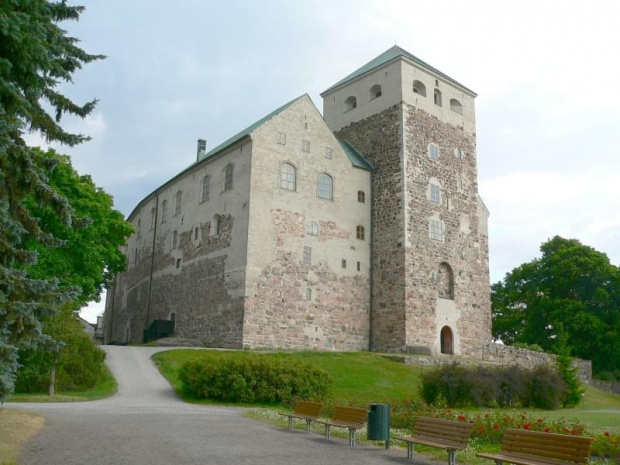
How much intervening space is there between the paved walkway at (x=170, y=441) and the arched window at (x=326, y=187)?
20208 mm

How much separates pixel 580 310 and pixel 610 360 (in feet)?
14.4

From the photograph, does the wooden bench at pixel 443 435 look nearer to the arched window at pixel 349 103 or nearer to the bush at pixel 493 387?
the bush at pixel 493 387

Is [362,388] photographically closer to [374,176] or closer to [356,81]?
[374,176]

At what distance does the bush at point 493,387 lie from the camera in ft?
75.5

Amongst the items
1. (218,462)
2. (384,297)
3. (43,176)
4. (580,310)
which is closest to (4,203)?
(43,176)

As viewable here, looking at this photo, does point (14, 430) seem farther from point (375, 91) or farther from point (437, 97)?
point (437, 97)

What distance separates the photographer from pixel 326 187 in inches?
1527

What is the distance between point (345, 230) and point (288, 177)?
487cm

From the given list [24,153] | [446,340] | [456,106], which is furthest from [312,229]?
[24,153]

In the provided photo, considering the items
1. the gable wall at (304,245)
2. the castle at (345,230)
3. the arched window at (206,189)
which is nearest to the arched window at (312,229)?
the castle at (345,230)

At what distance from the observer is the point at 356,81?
44.0 metres

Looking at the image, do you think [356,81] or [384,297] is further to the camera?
[356,81]

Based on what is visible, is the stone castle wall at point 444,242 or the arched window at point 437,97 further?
the arched window at point 437,97

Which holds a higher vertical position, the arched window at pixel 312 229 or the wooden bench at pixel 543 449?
the arched window at pixel 312 229
